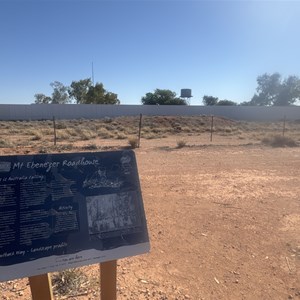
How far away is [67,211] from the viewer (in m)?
2.75

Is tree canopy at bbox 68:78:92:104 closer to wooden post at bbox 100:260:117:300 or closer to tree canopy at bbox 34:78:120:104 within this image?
tree canopy at bbox 34:78:120:104

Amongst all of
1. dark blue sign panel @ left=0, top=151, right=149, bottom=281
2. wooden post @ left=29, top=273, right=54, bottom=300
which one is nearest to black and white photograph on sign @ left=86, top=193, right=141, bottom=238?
dark blue sign panel @ left=0, top=151, right=149, bottom=281

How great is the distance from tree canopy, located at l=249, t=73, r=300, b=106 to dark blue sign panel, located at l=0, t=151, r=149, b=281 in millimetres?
95901

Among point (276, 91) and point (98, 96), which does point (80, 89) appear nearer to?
point (98, 96)

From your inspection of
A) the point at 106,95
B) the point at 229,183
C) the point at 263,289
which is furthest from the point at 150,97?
the point at 263,289

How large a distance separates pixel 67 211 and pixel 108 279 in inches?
32.4

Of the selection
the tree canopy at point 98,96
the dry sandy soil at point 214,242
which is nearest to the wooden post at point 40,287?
the dry sandy soil at point 214,242

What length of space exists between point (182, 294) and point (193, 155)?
410 inches

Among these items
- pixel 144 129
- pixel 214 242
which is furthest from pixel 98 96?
pixel 214 242

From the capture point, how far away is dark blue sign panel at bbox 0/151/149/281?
256 cm

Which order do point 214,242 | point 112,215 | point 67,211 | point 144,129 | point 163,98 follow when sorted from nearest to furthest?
point 67,211 < point 112,215 < point 214,242 < point 144,129 < point 163,98

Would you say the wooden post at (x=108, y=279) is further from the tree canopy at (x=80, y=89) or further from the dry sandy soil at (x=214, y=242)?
the tree canopy at (x=80, y=89)

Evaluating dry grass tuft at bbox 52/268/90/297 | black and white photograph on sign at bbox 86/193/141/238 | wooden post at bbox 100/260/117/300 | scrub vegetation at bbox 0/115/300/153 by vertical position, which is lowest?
scrub vegetation at bbox 0/115/300/153

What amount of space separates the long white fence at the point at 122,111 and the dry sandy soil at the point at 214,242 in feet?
133
